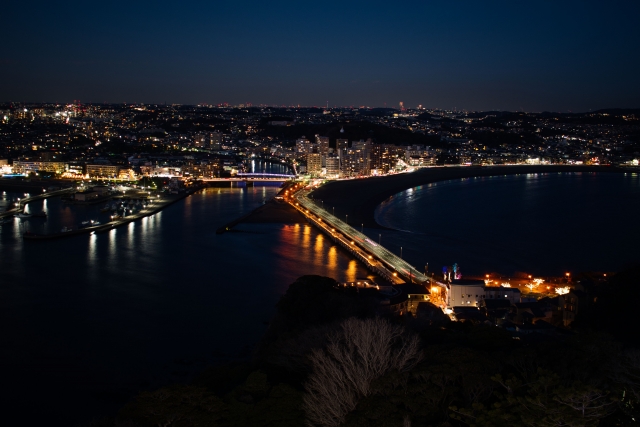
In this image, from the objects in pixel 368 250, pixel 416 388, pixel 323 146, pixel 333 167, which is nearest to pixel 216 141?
pixel 323 146

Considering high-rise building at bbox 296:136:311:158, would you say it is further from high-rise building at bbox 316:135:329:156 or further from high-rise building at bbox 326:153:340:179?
high-rise building at bbox 326:153:340:179

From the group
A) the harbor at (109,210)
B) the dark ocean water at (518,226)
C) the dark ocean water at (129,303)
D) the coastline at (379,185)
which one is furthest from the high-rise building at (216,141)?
the dark ocean water at (129,303)

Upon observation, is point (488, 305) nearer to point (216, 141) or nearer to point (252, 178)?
point (252, 178)

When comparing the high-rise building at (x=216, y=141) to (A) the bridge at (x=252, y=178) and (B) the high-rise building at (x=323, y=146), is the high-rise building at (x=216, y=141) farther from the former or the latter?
(A) the bridge at (x=252, y=178)

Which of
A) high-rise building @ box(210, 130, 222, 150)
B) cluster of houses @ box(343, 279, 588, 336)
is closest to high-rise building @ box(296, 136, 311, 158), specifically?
high-rise building @ box(210, 130, 222, 150)

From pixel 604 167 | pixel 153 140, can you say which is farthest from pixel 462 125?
pixel 153 140
